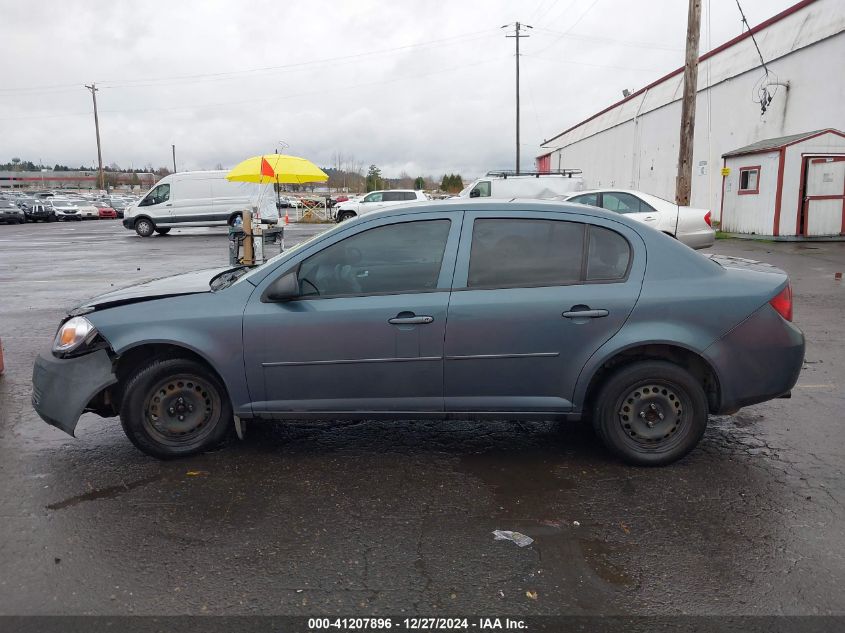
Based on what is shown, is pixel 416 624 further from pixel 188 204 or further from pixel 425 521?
pixel 188 204

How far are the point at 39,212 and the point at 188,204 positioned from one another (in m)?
21.6

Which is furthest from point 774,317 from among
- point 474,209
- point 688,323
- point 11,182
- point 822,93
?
point 11,182

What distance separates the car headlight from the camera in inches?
165

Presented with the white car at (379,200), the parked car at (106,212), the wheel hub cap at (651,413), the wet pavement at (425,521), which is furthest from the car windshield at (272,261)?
the parked car at (106,212)

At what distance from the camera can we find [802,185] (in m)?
18.2

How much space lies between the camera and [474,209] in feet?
14.0

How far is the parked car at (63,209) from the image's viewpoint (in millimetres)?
44031

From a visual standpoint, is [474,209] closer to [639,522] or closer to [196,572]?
[639,522]

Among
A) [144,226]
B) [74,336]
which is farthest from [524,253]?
[144,226]

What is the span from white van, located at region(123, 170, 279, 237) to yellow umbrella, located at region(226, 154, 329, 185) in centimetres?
1379

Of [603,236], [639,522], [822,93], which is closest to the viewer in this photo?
[639,522]

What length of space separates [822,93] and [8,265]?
22.6 m

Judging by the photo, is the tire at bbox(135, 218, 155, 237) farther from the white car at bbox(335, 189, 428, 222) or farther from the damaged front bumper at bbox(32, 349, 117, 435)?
the damaged front bumper at bbox(32, 349, 117, 435)

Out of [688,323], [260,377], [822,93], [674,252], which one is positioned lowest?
[260,377]
